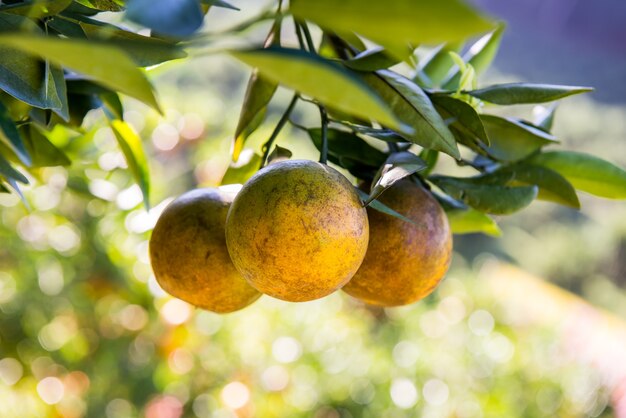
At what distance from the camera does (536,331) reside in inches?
77.5

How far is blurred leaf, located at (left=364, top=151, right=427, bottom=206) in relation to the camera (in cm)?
34

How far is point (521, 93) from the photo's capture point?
42cm

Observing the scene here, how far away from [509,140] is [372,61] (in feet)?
0.43

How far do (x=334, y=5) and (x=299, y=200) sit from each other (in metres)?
0.18

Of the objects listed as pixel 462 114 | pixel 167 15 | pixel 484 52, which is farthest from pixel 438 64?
pixel 167 15

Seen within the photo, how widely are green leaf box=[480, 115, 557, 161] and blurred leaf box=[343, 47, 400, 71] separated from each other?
111 millimetres

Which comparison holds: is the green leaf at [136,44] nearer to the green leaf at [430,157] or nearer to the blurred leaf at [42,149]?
the blurred leaf at [42,149]

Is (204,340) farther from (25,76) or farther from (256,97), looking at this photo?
(25,76)

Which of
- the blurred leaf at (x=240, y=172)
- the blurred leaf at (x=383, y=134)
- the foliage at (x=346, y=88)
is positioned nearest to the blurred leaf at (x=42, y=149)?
the foliage at (x=346, y=88)

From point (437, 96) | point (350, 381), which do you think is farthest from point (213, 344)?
point (437, 96)

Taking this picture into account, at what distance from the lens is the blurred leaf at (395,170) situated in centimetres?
34

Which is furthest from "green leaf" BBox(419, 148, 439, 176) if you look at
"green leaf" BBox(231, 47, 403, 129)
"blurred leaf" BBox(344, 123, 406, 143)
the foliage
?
"green leaf" BBox(231, 47, 403, 129)

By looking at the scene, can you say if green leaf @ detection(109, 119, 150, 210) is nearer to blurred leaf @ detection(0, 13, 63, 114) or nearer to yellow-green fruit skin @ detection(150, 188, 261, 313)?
yellow-green fruit skin @ detection(150, 188, 261, 313)

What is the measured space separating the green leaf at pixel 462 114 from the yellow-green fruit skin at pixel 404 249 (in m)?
0.05
